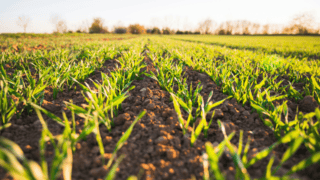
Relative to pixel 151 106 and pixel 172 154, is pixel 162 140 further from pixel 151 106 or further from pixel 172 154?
pixel 151 106

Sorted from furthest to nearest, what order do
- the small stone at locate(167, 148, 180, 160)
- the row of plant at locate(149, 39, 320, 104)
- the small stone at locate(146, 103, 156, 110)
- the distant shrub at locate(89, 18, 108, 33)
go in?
1. the distant shrub at locate(89, 18, 108, 33)
2. the row of plant at locate(149, 39, 320, 104)
3. the small stone at locate(146, 103, 156, 110)
4. the small stone at locate(167, 148, 180, 160)

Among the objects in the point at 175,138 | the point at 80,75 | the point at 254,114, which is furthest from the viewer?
the point at 80,75

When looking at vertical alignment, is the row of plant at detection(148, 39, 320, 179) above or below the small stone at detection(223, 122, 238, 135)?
above

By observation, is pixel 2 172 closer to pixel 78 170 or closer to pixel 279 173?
pixel 78 170

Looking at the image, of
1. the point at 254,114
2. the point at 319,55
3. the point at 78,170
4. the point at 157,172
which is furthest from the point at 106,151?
the point at 319,55

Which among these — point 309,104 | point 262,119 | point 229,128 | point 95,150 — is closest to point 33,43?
point 95,150

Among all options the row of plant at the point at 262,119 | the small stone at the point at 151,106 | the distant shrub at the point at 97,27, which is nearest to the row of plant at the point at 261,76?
the row of plant at the point at 262,119

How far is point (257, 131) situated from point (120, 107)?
1125mm

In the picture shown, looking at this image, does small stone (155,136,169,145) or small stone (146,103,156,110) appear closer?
small stone (155,136,169,145)

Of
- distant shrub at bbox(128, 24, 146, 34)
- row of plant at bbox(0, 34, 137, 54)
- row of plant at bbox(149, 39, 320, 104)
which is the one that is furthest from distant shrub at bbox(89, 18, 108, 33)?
row of plant at bbox(149, 39, 320, 104)

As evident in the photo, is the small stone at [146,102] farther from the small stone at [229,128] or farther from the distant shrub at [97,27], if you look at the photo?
the distant shrub at [97,27]

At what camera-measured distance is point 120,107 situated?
1347mm

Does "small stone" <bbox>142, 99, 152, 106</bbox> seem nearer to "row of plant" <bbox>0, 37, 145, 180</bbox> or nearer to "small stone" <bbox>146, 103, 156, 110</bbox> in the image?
"small stone" <bbox>146, 103, 156, 110</bbox>

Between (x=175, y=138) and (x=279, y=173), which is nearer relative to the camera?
(x=279, y=173)
